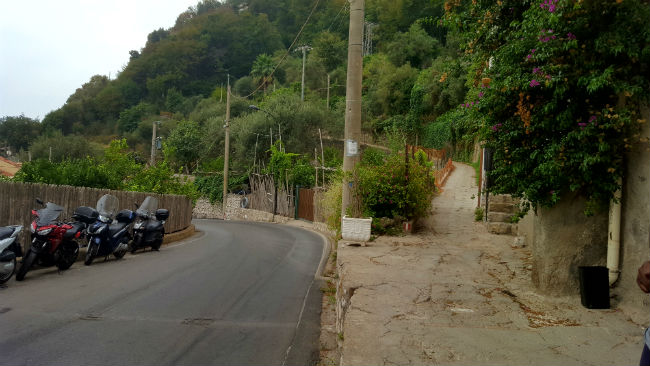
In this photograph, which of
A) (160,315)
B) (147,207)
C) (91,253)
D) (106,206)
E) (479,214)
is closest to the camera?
(160,315)

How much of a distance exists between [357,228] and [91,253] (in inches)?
211

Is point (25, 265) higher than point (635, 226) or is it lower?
lower

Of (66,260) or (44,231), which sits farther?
(66,260)

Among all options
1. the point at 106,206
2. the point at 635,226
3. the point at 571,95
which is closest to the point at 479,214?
the point at 571,95

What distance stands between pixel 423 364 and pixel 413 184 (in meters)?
7.82

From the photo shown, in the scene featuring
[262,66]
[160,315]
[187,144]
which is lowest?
[160,315]

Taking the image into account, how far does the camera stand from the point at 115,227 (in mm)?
10922

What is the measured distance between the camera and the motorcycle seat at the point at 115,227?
10.7m

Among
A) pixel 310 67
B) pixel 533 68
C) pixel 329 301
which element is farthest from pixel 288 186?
pixel 310 67

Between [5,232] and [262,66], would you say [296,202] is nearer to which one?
[5,232]

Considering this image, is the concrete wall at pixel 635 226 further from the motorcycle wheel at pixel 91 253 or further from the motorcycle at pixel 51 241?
the motorcycle wheel at pixel 91 253

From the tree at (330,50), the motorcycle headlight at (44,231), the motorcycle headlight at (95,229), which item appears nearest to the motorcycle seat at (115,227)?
the motorcycle headlight at (95,229)

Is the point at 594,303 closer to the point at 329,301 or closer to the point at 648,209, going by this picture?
the point at 648,209

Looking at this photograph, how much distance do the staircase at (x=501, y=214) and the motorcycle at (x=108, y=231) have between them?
833 centimetres
